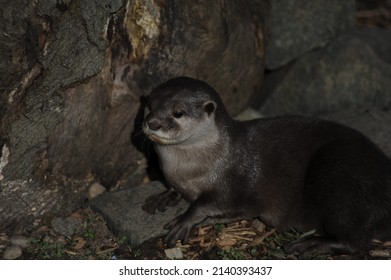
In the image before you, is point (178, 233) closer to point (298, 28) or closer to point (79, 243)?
point (79, 243)

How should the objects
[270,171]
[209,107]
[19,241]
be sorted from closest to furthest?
[209,107] < [19,241] < [270,171]

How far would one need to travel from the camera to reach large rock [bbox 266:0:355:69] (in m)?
5.22

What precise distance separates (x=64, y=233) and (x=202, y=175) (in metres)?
0.90

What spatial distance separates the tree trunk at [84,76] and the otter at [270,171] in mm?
385

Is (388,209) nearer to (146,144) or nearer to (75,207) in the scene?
(146,144)

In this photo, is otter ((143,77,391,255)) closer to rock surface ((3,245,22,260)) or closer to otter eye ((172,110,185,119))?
otter eye ((172,110,185,119))

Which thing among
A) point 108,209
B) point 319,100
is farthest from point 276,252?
point 319,100

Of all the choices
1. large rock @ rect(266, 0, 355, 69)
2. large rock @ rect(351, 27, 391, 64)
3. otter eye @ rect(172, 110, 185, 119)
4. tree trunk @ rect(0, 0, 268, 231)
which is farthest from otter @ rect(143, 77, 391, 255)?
large rock @ rect(351, 27, 391, 64)

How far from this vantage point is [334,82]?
5.28 meters

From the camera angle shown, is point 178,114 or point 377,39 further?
point 377,39

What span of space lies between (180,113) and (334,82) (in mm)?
2189

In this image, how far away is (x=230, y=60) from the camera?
4.39m

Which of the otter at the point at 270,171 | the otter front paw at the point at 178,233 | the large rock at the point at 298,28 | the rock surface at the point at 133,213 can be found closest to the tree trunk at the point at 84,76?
the rock surface at the point at 133,213

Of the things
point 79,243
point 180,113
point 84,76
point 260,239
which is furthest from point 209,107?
point 79,243
